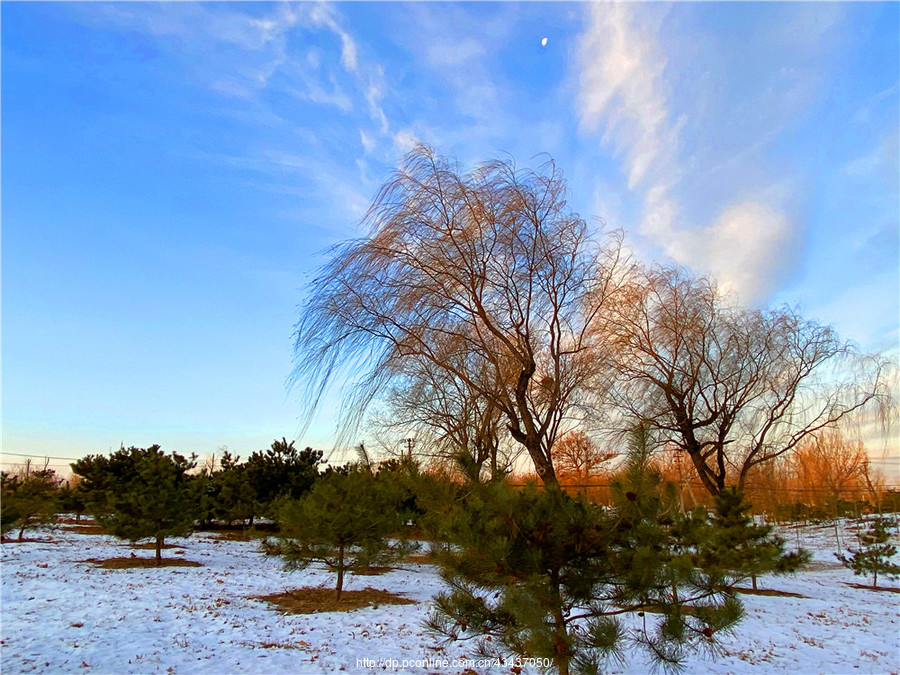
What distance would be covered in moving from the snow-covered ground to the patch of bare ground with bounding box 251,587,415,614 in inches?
11.1

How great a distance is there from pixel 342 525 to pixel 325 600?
151 cm

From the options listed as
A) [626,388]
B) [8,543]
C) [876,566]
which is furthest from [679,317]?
[8,543]

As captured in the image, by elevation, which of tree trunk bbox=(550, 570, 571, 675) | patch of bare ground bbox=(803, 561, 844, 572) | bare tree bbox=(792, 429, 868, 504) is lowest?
patch of bare ground bbox=(803, 561, 844, 572)

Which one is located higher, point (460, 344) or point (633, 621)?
point (460, 344)

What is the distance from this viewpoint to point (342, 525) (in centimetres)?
791

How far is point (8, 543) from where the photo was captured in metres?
13.5

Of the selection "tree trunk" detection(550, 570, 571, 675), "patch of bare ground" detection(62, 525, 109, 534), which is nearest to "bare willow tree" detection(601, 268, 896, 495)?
"tree trunk" detection(550, 570, 571, 675)

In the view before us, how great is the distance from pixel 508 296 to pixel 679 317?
627cm

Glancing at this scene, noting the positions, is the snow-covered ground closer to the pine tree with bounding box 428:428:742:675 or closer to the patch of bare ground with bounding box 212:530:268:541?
the pine tree with bounding box 428:428:742:675

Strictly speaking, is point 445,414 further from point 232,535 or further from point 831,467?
point 831,467

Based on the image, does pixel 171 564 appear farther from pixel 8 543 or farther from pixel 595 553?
pixel 595 553

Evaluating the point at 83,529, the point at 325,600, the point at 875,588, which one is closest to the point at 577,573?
the point at 325,600

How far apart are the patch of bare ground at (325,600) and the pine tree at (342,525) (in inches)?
12.9

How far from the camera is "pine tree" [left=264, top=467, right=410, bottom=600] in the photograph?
795 centimetres
